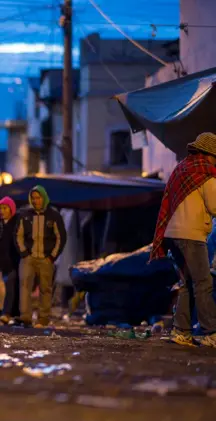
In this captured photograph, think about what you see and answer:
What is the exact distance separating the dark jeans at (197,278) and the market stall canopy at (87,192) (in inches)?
377

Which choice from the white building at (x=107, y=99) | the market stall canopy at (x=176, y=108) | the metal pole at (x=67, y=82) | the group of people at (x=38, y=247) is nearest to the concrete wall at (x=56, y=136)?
the white building at (x=107, y=99)

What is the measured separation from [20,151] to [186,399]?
6086cm

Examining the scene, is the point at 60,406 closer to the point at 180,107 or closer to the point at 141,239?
the point at 180,107

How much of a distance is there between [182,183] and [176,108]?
2.78m

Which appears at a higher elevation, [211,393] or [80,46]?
[80,46]

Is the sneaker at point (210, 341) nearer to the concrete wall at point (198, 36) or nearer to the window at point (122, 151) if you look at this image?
the concrete wall at point (198, 36)

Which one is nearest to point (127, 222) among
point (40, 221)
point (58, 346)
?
point (40, 221)

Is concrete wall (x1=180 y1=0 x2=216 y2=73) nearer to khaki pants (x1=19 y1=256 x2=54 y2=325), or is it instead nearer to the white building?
Answer: khaki pants (x1=19 y1=256 x2=54 y2=325)

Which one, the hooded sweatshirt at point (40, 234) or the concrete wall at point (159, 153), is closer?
the hooded sweatshirt at point (40, 234)

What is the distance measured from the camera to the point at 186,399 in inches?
231

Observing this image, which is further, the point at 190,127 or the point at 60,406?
the point at 190,127

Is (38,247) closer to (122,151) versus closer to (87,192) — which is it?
(87,192)

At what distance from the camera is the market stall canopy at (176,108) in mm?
11078

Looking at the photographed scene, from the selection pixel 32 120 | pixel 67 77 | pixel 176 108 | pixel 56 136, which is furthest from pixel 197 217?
pixel 32 120
